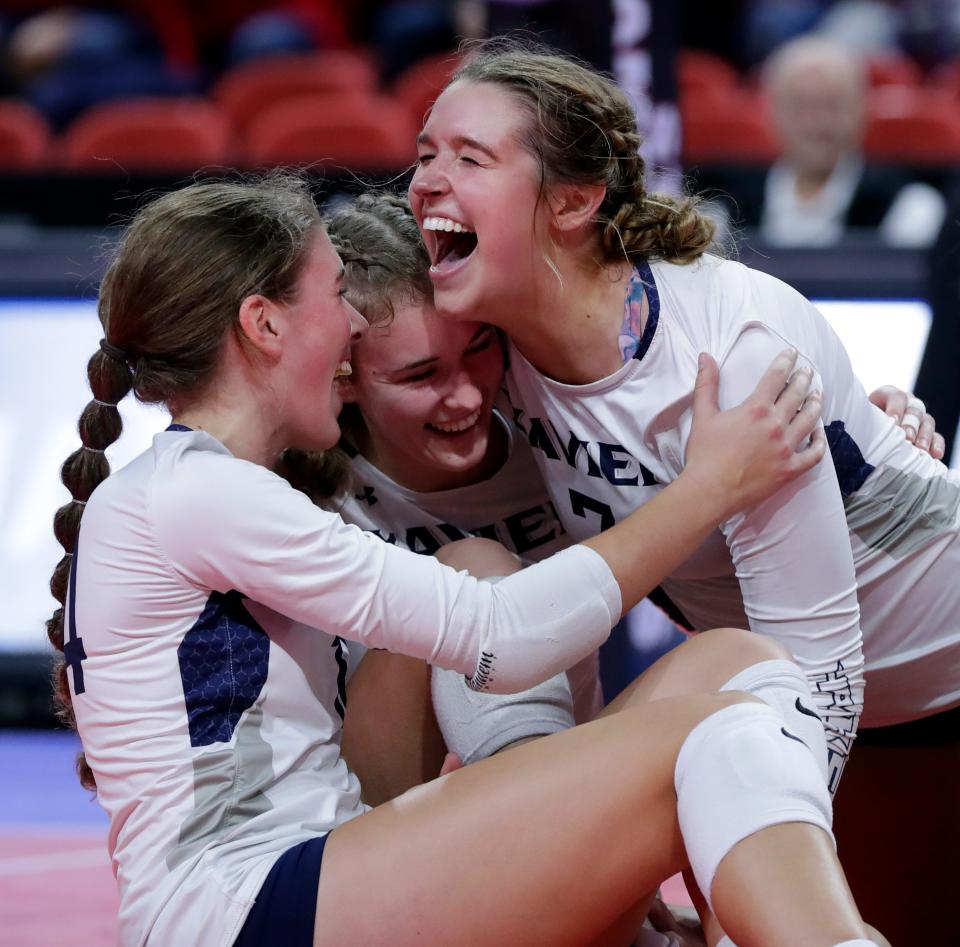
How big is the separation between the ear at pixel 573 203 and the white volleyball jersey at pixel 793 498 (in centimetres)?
11

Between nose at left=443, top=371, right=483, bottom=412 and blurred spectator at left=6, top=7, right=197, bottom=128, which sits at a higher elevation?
nose at left=443, top=371, right=483, bottom=412

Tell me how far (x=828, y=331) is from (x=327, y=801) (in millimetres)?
953

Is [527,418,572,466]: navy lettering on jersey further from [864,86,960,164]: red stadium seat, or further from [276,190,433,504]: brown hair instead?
[864,86,960,164]: red stadium seat

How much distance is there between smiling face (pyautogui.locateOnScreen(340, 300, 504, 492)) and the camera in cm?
226

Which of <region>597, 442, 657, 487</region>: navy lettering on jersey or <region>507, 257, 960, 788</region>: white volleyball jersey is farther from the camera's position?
<region>597, 442, 657, 487</region>: navy lettering on jersey

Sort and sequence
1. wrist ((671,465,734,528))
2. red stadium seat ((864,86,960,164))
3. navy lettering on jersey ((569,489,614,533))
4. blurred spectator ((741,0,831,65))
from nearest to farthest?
wrist ((671,465,734,528)) < navy lettering on jersey ((569,489,614,533)) < red stadium seat ((864,86,960,164)) < blurred spectator ((741,0,831,65))

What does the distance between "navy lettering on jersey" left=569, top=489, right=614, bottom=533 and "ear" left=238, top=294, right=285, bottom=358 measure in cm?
54

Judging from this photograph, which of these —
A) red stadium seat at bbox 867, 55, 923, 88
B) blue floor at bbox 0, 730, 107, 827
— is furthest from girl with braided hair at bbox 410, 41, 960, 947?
red stadium seat at bbox 867, 55, 923, 88

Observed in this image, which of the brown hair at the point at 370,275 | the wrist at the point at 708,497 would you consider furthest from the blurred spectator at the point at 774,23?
the wrist at the point at 708,497

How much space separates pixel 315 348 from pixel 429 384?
1.18 ft

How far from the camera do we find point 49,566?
13.7ft

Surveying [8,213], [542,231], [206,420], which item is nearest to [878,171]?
[8,213]

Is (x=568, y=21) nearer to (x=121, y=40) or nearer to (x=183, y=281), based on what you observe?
(x=183, y=281)

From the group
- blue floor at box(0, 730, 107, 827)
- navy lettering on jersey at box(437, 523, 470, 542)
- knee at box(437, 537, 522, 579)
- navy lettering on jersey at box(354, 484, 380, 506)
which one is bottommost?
blue floor at box(0, 730, 107, 827)
